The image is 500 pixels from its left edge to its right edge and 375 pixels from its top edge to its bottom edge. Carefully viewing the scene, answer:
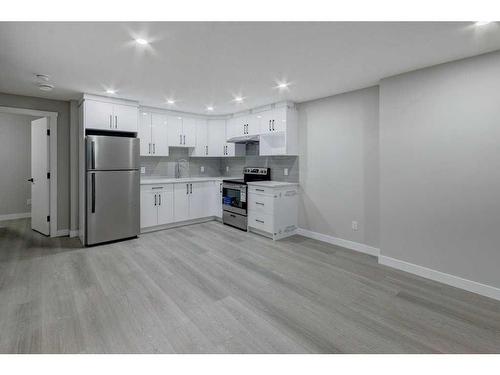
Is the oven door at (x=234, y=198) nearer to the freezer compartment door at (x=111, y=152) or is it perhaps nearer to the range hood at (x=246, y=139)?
the range hood at (x=246, y=139)

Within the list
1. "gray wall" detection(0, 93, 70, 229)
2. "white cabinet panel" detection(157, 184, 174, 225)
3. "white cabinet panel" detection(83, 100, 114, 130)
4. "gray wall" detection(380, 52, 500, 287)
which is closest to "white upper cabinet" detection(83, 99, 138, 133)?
"white cabinet panel" detection(83, 100, 114, 130)

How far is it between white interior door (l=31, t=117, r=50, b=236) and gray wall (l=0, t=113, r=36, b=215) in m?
1.48

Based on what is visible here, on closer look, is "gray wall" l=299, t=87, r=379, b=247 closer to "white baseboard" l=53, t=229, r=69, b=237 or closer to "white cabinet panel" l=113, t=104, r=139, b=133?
"white cabinet panel" l=113, t=104, r=139, b=133

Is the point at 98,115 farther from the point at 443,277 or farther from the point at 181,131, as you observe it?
the point at 443,277

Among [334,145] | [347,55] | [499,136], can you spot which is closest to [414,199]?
[499,136]

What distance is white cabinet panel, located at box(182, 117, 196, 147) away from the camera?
5619 mm

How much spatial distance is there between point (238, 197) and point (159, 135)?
2.06 metres

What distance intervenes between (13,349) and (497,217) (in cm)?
429

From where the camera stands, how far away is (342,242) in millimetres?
4176

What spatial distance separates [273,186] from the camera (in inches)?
173

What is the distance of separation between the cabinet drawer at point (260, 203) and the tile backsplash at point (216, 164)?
0.76m

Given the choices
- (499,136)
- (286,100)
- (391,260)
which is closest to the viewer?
(499,136)

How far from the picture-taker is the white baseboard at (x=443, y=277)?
260cm
